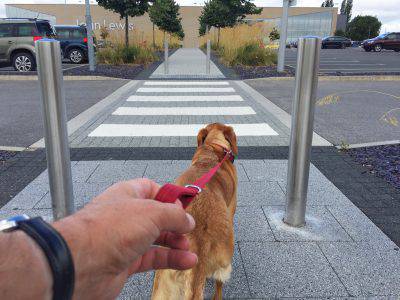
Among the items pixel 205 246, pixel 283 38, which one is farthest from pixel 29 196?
pixel 283 38

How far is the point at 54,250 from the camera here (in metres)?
0.77

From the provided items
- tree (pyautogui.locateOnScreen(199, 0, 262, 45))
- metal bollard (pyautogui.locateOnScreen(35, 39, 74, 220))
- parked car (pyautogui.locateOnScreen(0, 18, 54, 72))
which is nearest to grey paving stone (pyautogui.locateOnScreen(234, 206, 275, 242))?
metal bollard (pyautogui.locateOnScreen(35, 39, 74, 220))

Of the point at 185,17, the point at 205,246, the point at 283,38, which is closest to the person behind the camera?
the point at 205,246

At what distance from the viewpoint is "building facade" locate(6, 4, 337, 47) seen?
219 ft

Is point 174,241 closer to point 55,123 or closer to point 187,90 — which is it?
point 55,123

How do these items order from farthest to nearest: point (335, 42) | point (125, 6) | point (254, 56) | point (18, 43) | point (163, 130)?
point (335, 42) < point (125, 6) < point (254, 56) < point (18, 43) < point (163, 130)

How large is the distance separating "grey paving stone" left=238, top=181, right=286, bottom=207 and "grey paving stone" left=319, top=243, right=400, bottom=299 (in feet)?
3.12

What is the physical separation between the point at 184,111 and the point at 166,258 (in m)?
7.27

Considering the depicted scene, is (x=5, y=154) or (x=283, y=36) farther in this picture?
(x=283, y=36)

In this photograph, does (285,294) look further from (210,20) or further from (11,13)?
(11,13)

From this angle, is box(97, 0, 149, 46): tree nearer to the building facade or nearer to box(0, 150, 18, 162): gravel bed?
box(0, 150, 18, 162): gravel bed

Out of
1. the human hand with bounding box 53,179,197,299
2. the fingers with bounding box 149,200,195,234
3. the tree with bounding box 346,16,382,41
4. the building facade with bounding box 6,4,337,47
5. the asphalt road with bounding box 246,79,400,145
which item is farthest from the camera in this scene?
the tree with bounding box 346,16,382,41

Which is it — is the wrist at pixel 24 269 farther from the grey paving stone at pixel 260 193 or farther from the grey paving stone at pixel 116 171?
the grey paving stone at pixel 116 171

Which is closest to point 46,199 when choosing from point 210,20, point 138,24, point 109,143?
point 109,143
